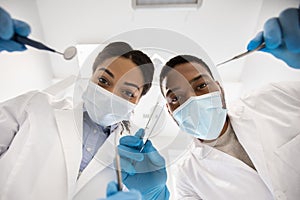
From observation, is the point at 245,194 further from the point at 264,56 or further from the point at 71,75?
the point at 71,75

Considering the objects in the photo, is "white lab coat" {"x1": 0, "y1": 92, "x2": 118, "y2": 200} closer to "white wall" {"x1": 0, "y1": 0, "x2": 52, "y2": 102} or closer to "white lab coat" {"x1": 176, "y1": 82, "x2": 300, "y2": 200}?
"white wall" {"x1": 0, "y1": 0, "x2": 52, "y2": 102}

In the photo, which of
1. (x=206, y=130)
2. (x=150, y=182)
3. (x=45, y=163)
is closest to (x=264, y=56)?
(x=206, y=130)

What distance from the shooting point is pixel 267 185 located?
0.82m

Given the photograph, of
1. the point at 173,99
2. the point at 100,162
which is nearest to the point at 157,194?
the point at 100,162

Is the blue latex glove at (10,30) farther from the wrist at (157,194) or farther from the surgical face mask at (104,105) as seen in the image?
the wrist at (157,194)

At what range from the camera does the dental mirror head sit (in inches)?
37.9

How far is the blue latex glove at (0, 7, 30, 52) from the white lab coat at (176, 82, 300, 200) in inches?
29.0

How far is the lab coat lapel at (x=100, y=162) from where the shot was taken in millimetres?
786

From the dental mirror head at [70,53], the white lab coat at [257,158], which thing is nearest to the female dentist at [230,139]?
the white lab coat at [257,158]

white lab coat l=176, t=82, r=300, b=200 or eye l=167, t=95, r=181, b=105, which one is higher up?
eye l=167, t=95, r=181, b=105

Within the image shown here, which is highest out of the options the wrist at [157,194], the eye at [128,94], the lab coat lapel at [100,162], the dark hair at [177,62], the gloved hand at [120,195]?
the dark hair at [177,62]

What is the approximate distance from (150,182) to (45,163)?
1.18 feet

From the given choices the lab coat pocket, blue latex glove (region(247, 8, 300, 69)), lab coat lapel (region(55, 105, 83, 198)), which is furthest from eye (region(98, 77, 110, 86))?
the lab coat pocket

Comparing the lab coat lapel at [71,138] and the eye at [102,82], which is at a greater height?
the eye at [102,82]
